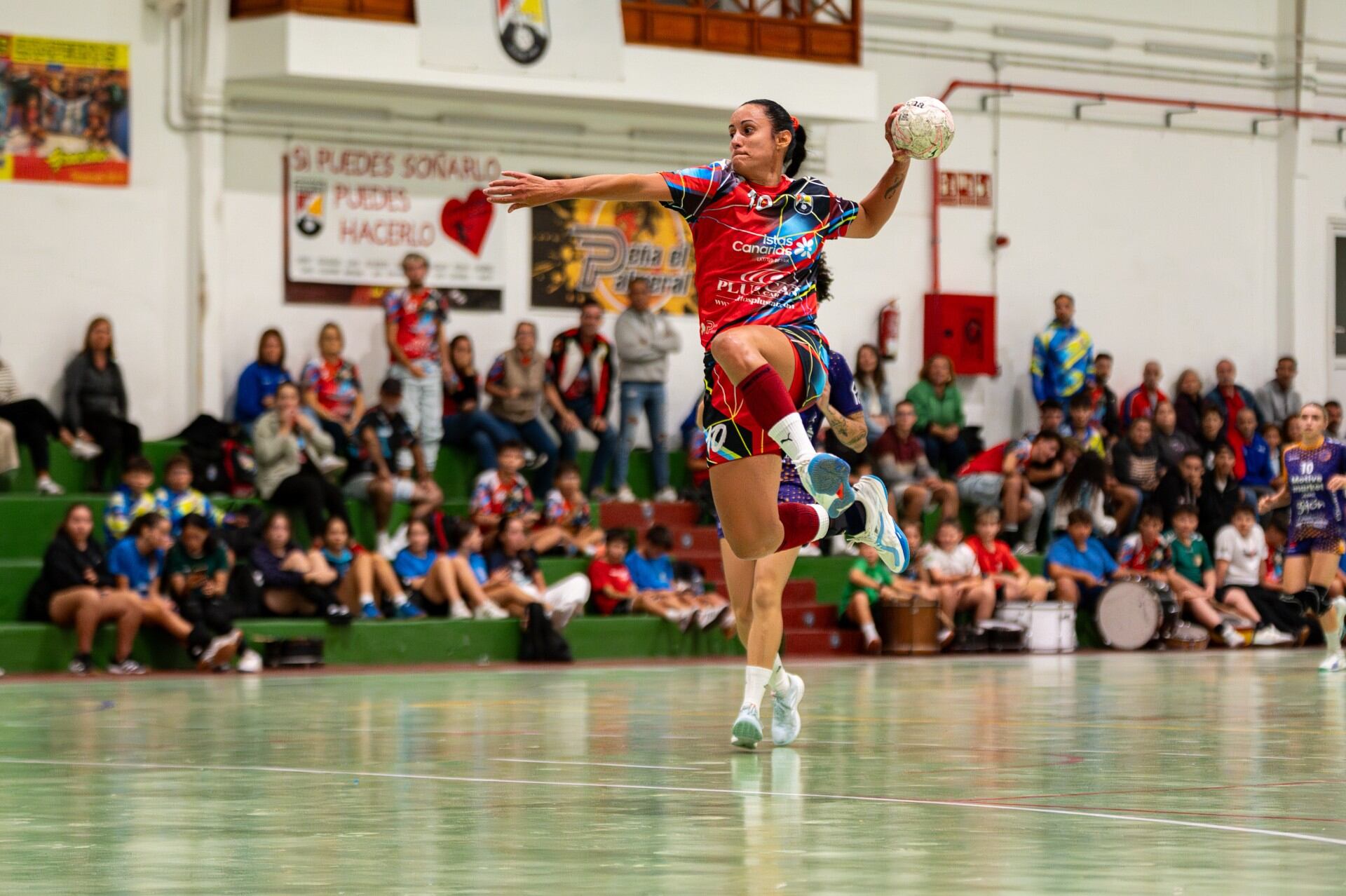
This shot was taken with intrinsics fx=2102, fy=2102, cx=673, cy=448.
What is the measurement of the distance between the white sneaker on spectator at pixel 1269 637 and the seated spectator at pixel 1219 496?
4.62ft

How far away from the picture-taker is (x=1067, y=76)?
985 inches

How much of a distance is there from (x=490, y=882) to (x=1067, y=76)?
21455mm

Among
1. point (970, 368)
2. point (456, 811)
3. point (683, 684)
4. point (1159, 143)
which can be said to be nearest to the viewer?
point (456, 811)

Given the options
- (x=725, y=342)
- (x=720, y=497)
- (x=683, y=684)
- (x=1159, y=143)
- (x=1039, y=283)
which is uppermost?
(x=1159, y=143)

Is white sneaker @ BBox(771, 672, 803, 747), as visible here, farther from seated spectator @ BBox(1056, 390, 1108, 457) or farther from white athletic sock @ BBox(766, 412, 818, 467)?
seated spectator @ BBox(1056, 390, 1108, 457)

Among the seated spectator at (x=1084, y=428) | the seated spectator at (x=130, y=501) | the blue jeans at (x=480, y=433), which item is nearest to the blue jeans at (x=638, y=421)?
the blue jeans at (x=480, y=433)

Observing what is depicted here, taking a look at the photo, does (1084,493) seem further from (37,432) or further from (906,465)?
(37,432)

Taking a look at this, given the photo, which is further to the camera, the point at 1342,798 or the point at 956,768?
the point at 956,768

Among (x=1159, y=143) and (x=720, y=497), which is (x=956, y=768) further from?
(x=1159, y=143)

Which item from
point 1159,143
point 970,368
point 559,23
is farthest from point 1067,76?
point 559,23

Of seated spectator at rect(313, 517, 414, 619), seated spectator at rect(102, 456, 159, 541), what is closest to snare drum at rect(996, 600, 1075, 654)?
seated spectator at rect(313, 517, 414, 619)

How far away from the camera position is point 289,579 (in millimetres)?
16250

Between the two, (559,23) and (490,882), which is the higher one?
(559,23)

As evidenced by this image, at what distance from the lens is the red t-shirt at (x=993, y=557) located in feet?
63.0
